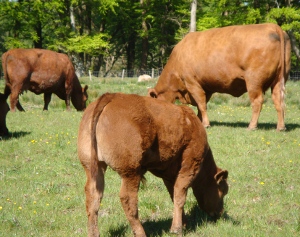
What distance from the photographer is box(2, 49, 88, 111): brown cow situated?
659 inches

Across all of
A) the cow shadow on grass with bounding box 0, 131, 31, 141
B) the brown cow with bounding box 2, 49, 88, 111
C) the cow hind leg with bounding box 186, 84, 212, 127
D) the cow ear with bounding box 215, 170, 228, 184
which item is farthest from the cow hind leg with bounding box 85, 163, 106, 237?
the brown cow with bounding box 2, 49, 88, 111

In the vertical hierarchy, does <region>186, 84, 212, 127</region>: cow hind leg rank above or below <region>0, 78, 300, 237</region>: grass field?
above

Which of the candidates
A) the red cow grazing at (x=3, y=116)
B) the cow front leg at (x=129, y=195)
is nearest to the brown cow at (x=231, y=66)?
the red cow grazing at (x=3, y=116)

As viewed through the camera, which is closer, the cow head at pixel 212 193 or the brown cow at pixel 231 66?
the cow head at pixel 212 193

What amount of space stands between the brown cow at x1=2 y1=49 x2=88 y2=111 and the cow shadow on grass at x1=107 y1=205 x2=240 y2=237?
36.5ft

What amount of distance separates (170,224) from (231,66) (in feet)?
23.6

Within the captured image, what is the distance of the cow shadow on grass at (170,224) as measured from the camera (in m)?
5.53

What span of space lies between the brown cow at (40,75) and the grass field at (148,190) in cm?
469

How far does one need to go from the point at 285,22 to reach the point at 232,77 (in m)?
27.3

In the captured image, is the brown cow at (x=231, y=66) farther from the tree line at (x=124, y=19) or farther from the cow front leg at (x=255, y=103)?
the tree line at (x=124, y=19)

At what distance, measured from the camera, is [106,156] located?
15.9 feet

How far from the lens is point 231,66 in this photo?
12352 millimetres

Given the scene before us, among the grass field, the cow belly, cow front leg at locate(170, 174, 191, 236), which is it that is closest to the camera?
cow front leg at locate(170, 174, 191, 236)

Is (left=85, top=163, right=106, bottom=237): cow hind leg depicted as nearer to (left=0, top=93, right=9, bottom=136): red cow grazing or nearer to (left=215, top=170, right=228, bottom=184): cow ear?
(left=215, top=170, right=228, bottom=184): cow ear
